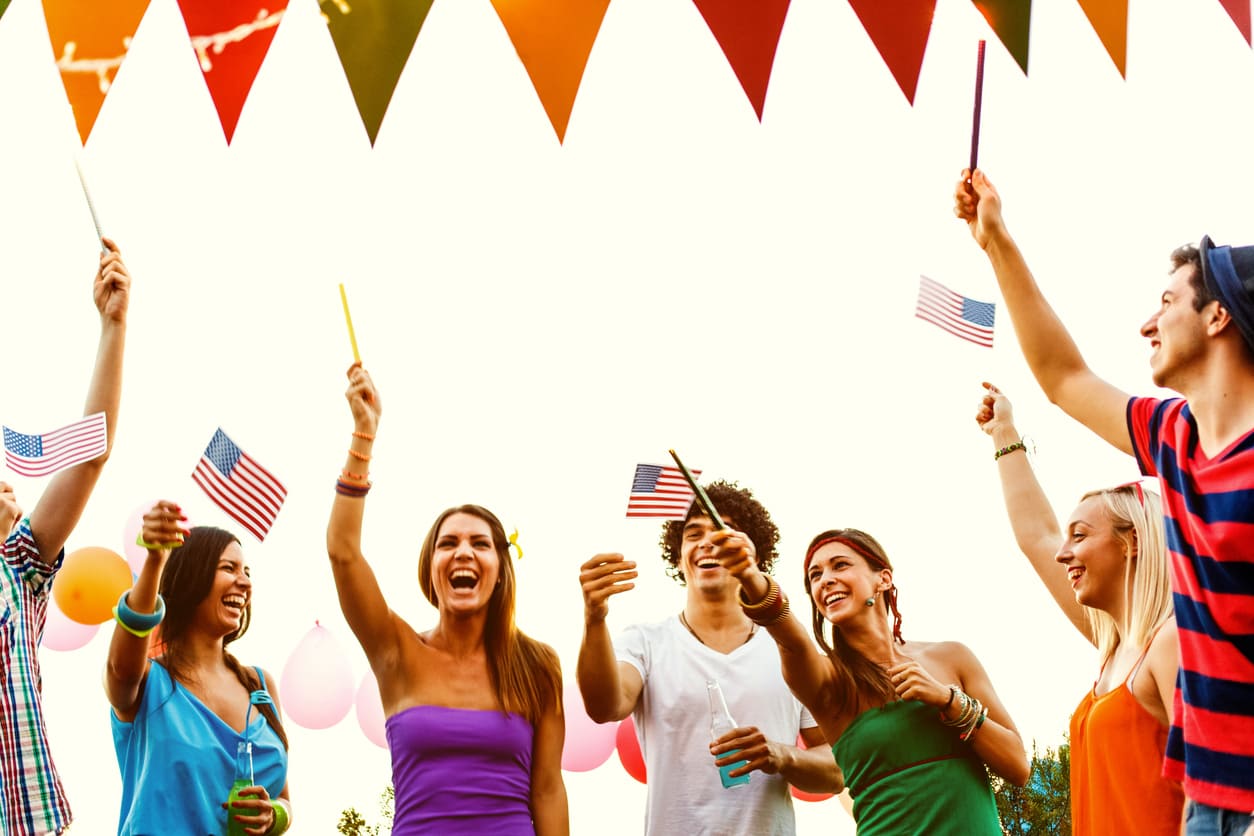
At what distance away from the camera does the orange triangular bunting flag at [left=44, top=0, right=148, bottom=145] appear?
146 inches

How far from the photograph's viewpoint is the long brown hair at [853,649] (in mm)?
3174

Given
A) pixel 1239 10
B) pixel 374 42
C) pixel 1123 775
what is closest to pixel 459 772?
pixel 1123 775

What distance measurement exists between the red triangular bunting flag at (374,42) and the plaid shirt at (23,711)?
5.66 feet

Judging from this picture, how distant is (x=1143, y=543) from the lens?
282 cm

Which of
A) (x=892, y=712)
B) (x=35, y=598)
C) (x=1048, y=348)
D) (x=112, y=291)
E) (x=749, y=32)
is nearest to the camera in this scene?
(x=1048, y=348)

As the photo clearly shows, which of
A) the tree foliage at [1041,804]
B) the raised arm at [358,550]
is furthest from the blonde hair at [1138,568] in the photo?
the tree foliage at [1041,804]

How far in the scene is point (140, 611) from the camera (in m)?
2.94

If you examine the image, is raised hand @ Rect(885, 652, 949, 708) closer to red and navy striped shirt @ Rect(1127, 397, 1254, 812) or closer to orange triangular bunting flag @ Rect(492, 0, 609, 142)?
red and navy striped shirt @ Rect(1127, 397, 1254, 812)

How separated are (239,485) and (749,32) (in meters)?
2.18

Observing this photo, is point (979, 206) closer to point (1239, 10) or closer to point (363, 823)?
point (1239, 10)

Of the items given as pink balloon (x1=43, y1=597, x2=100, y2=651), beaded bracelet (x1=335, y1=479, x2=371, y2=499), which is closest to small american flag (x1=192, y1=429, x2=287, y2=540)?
beaded bracelet (x1=335, y1=479, x2=371, y2=499)

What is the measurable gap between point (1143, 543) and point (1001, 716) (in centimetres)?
68

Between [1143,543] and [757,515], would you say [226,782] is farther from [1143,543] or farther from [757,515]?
[1143,543]

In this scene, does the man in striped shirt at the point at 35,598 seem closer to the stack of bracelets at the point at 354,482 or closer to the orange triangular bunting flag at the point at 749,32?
Result: the stack of bracelets at the point at 354,482
